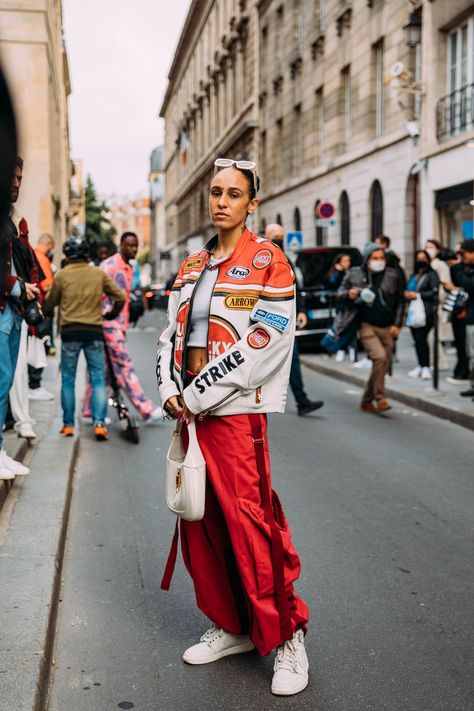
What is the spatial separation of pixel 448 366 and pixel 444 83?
908 cm

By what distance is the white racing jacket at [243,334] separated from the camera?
3.28 meters

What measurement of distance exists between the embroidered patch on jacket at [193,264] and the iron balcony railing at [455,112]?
57.2ft

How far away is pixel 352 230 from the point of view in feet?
89.3

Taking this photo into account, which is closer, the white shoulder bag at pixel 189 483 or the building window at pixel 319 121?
the white shoulder bag at pixel 189 483

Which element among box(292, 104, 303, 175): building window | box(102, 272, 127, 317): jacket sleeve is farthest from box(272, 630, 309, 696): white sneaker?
box(292, 104, 303, 175): building window

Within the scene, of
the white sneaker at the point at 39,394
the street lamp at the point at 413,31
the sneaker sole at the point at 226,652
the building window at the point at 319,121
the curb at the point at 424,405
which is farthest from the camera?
the building window at the point at 319,121

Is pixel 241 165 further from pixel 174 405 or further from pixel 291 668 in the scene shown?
pixel 291 668

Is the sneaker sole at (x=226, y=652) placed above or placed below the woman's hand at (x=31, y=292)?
below

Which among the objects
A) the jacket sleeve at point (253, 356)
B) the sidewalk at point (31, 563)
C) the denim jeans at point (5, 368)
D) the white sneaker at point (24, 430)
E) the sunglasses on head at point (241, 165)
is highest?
the sunglasses on head at point (241, 165)

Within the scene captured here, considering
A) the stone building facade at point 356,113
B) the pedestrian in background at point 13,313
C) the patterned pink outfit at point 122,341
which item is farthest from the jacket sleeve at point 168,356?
the stone building facade at point 356,113

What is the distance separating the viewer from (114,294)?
27.4ft

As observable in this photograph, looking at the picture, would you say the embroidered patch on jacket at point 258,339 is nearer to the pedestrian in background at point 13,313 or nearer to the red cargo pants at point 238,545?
the red cargo pants at point 238,545

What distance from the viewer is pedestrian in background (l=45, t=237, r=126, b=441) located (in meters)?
8.32

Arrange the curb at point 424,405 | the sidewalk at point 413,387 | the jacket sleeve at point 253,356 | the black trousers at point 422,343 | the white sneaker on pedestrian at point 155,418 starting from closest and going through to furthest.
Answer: the jacket sleeve at point 253,356 → the white sneaker on pedestrian at point 155,418 → the curb at point 424,405 → the sidewalk at point 413,387 → the black trousers at point 422,343
